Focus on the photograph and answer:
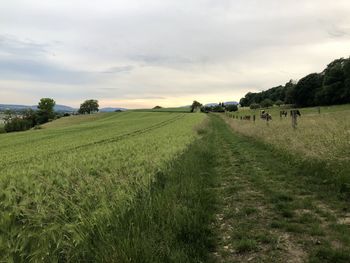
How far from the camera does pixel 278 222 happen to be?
270 inches

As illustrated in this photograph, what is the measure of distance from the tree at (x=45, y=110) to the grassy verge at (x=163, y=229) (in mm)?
152141

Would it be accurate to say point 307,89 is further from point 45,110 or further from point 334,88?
point 45,110

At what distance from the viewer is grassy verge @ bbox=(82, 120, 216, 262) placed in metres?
4.82

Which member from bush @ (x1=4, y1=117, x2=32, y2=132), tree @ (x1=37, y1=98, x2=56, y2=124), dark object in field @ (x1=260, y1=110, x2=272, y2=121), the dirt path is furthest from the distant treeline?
tree @ (x1=37, y1=98, x2=56, y2=124)

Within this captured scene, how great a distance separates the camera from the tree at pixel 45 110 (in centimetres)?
14960

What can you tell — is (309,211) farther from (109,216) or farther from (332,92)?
(332,92)

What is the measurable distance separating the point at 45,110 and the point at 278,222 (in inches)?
6319

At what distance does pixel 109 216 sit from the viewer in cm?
602

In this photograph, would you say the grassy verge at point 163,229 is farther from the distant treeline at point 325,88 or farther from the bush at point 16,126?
the bush at point 16,126

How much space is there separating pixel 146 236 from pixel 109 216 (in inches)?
35.1

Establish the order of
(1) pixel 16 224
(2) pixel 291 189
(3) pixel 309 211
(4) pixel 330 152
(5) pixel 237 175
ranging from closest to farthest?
(1) pixel 16 224 < (3) pixel 309 211 < (2) pixel 291 189 < (4) pixel 330 152 < (5) pixel 237 175

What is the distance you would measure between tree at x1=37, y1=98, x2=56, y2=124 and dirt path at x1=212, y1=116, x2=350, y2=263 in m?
151

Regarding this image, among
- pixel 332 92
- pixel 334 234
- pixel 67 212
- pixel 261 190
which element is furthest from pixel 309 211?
pixel 332 92

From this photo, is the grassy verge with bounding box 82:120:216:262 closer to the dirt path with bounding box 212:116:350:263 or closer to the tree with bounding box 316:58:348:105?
the dirt path with bounding box 212:116:350:263
